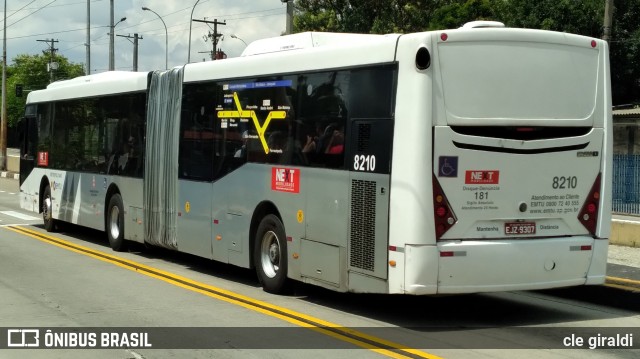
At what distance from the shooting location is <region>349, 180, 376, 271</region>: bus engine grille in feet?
29.3

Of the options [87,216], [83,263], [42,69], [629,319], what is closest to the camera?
[629,319]

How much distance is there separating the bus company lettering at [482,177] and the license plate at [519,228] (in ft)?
1.62

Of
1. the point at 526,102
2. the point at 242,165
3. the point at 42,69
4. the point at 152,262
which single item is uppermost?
the point at 42,69

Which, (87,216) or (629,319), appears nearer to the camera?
(629,319)

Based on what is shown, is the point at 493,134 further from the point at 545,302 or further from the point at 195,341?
the point at 195,341

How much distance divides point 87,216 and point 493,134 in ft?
35.8

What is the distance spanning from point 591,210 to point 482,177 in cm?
157

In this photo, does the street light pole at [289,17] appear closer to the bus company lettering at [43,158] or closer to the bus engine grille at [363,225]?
the bus company lettering at [43,158]

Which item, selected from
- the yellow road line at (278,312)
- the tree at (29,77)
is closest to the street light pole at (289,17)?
the yellow road line at (278,312)

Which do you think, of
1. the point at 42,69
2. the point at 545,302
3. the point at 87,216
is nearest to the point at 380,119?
the point at 545,302

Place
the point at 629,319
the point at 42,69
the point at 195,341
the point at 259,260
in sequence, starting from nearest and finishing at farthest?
the point at 195,341 < the point at 629,319 < the point at 259,260 < the point at 42,69

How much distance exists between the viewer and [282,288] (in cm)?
1092

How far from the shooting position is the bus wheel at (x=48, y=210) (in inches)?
764

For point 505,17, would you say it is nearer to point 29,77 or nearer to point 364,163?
point 364,163
